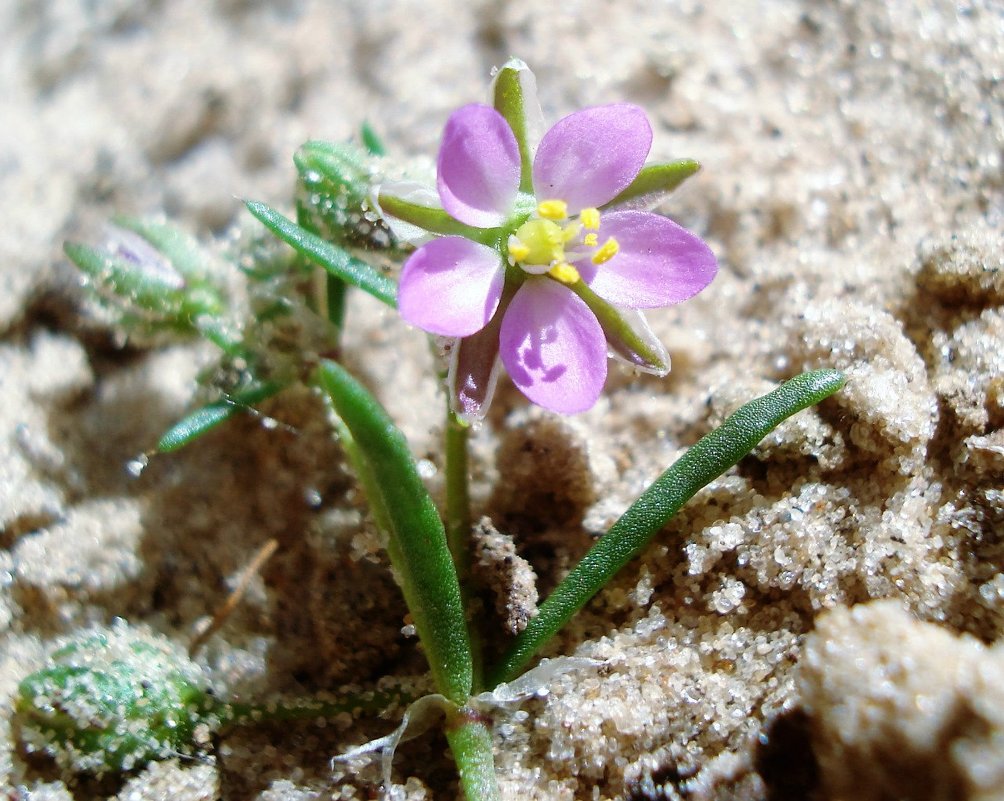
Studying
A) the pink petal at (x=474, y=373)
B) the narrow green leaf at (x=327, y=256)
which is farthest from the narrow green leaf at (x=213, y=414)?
the pink petal at (x=474, y=373)

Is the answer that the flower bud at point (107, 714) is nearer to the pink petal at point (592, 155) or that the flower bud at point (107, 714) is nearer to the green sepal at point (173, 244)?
the green sepal at point (173, 244)

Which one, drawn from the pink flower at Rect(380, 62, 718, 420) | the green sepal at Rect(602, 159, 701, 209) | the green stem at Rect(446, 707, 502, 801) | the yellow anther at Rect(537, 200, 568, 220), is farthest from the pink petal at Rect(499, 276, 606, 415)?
the green stem at Rect(446, 707, 502, 801)

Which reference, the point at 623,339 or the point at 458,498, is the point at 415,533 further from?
the point at 623,339

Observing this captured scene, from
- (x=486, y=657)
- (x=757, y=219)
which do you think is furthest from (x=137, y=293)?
(x=757, y=219)

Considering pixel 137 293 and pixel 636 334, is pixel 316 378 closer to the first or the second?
pixel 137 293

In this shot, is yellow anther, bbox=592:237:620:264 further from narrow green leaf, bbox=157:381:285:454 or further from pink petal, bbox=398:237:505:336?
narrow green leaf, bbox=157:381:285:454

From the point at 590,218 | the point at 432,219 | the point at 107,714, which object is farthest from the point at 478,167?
the point at 107,714
